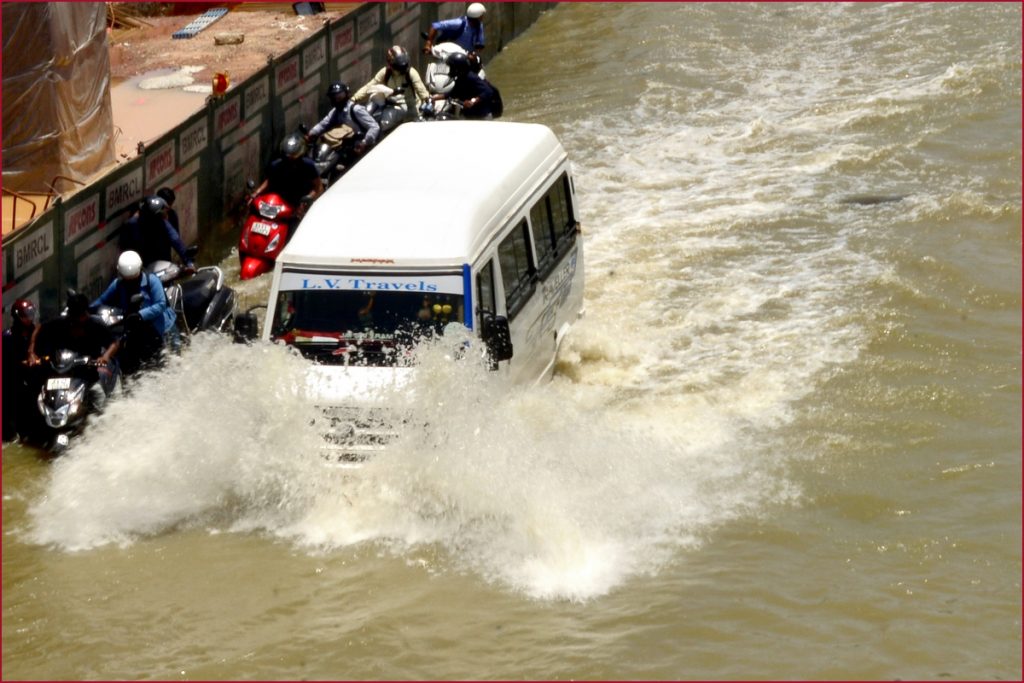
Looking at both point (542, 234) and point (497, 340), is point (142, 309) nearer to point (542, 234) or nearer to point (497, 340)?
point (542, 234)

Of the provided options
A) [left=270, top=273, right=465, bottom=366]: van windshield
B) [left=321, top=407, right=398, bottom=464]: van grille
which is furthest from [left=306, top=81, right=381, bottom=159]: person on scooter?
[left=321, top=407, right=398, bottom=464]: van grille

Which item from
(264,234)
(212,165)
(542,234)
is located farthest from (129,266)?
(212,165)

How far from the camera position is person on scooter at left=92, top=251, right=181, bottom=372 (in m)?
11.5

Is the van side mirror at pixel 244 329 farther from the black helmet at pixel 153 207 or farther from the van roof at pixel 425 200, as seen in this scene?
the black helmet at pixel 153 207

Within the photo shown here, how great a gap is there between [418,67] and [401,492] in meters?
13.5

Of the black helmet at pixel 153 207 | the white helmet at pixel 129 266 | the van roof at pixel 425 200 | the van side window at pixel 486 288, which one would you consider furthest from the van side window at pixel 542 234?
the black helmet at pixel 153 207

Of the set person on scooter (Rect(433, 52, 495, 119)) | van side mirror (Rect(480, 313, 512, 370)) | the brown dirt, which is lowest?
the brown dirt

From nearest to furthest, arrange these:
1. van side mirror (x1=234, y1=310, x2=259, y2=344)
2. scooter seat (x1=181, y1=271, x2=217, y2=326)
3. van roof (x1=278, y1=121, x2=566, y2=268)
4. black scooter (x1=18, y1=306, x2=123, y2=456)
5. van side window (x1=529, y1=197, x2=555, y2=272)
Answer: van roof (x1=278, y1=121, x2=566, y2=268) → van side mirror (x1=234, y1=310, x2=259, y2=344) → black scooter (x1=18, y1=306, x2=123, y2=456) → van side window (x1=529, y1=197, x2=555, y2=272) → scooter seat (x1=181, y1=271, x2=217, y2=326)

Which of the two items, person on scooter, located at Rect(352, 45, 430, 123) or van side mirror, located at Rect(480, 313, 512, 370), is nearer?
van side mirror, located at Rect(480, 313, 512, 370)

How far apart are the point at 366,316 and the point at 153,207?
401 cm

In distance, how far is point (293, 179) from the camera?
14.6 metres

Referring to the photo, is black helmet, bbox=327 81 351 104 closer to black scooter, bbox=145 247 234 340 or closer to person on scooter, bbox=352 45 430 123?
person on scooter, bbox=352 45 430 123

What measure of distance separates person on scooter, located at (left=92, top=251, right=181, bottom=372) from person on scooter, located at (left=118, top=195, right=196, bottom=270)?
152 cm

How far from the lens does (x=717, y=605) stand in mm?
8938
